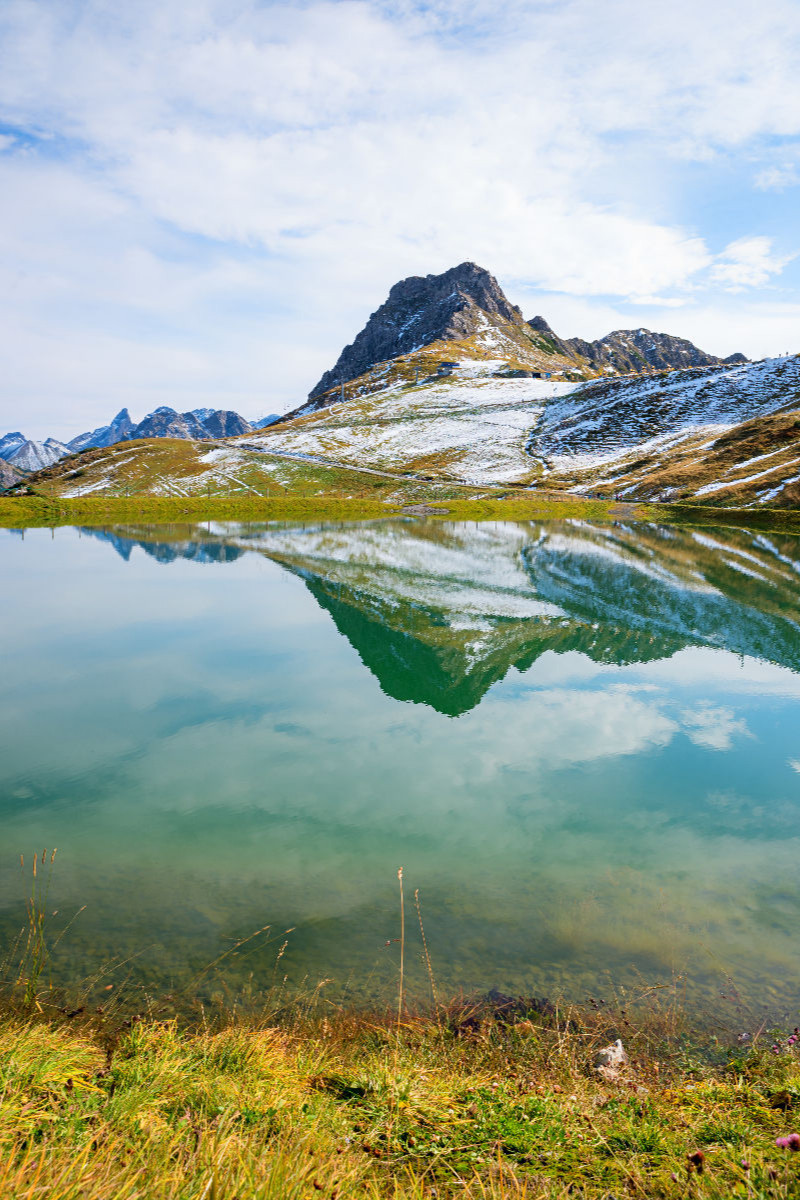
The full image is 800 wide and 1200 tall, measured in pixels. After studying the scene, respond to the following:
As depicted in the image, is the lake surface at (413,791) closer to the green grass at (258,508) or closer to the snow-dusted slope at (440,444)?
the green grass at (258,508)

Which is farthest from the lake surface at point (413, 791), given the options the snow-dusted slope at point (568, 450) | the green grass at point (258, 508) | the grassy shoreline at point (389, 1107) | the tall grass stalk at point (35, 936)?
the snow-dusted slope at point (568, 450)

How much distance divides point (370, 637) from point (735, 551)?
5255cm

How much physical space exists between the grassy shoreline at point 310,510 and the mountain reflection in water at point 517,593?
75.9ft

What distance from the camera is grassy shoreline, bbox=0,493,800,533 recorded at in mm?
107188

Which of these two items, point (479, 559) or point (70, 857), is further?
point (479, 559)

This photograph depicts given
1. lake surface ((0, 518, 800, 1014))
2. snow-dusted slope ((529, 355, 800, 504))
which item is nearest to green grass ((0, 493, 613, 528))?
snow-dusted slope ((529, 355, 800, 504))

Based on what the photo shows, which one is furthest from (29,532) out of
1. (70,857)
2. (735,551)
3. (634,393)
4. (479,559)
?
(634,393)

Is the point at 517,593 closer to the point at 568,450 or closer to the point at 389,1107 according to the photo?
the point at 389,1107

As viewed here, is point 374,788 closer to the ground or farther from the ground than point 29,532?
closer to the ground

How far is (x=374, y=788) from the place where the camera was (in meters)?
16.8

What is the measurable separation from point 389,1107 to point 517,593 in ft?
135

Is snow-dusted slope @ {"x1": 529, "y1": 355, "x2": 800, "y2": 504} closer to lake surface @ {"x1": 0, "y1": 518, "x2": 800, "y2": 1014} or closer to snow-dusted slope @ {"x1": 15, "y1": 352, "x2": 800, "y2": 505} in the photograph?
snow-dusted slope @ {"x1": 15, "y1": 352, "x2": 800, "y2": 505}

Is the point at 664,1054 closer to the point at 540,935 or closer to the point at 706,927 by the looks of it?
the point at 540,935

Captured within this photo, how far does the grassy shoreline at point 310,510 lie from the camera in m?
107
